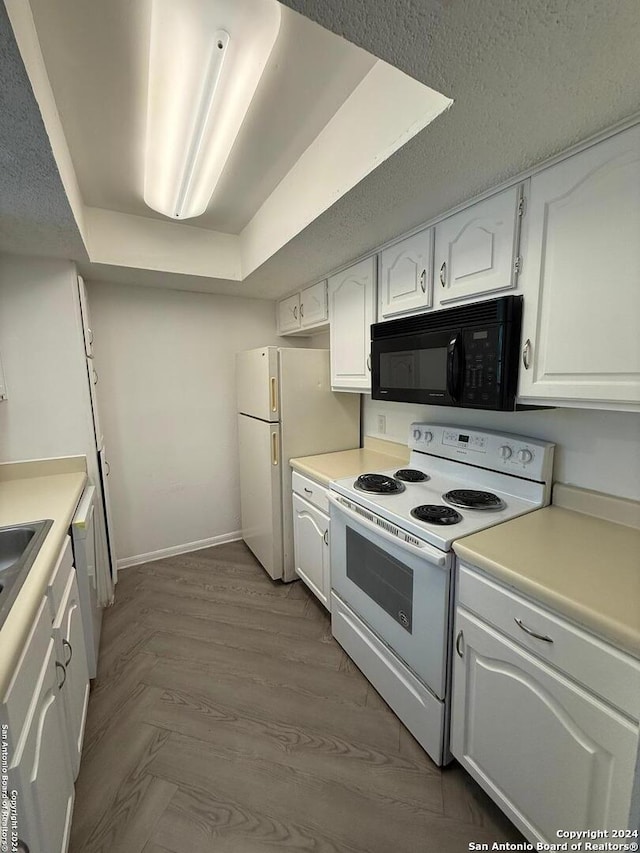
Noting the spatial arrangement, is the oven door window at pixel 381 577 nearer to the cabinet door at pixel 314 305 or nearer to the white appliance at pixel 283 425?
the white appliance at pixel 283 425

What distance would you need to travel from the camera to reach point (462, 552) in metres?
1.13

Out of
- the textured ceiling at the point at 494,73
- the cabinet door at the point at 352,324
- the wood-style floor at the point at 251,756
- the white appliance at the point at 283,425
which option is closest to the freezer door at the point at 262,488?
the white appliance at the point at 283,425

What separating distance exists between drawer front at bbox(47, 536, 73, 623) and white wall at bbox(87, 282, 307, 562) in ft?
4.52

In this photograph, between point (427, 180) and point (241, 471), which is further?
point (241, 471)

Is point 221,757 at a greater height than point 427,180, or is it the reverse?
point 427,180

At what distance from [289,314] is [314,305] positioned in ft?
1.40

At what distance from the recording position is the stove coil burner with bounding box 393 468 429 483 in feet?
5.95

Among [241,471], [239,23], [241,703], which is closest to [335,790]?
[241,703]

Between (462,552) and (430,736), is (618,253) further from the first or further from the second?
(430,736)

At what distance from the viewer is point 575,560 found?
3.44 ft

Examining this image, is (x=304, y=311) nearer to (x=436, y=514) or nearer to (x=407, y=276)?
(x=407, y=276)

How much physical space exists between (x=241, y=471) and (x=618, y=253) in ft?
8.53

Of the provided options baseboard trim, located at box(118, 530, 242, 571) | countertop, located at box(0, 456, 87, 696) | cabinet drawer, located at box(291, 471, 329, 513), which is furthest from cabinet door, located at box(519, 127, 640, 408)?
baseboard trim, located at box(118, 530, 242, 571)

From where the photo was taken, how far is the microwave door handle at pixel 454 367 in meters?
1.40
